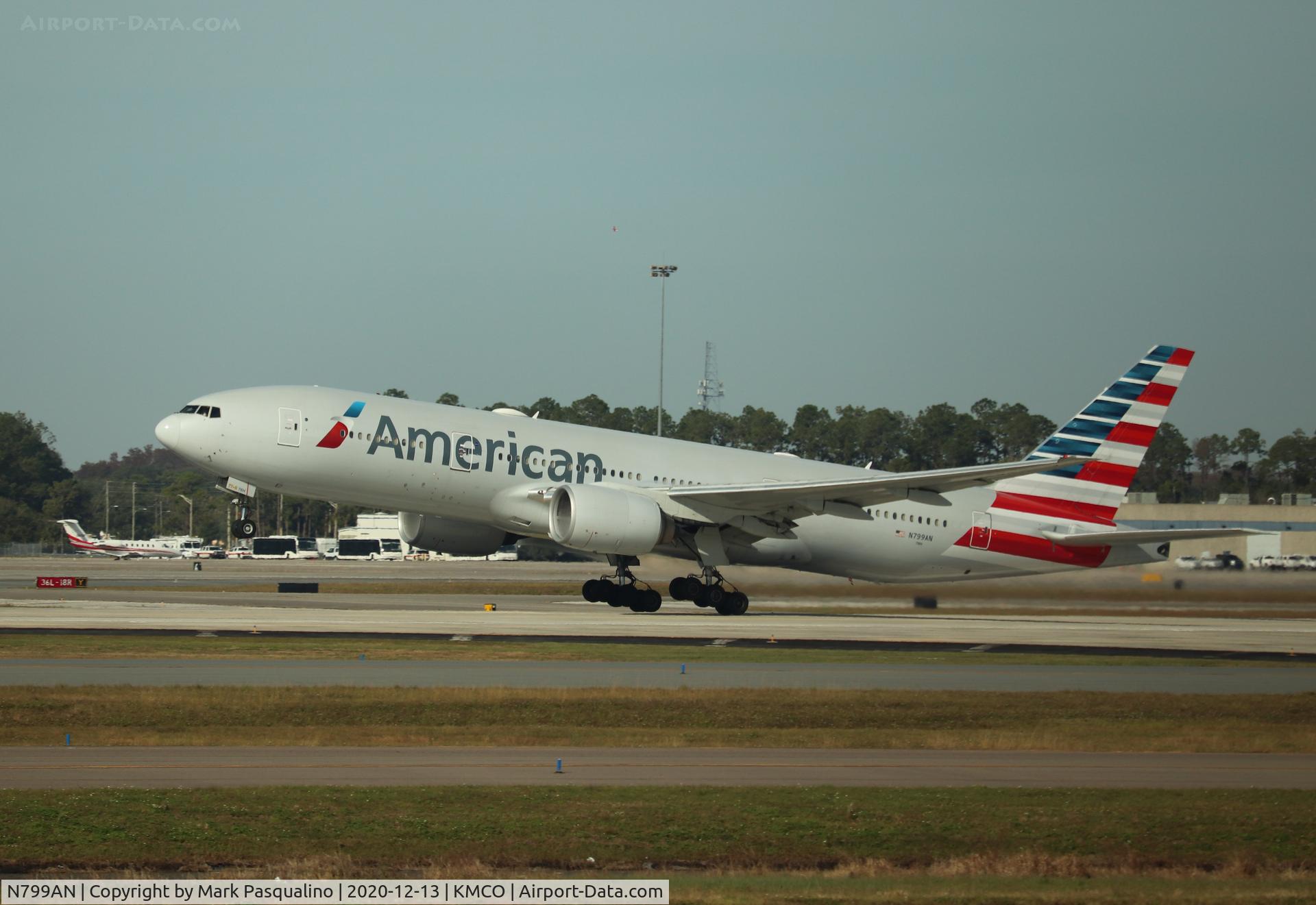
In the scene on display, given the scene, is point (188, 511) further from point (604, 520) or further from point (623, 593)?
point (604, 520)

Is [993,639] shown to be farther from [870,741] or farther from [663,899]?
[663,899]

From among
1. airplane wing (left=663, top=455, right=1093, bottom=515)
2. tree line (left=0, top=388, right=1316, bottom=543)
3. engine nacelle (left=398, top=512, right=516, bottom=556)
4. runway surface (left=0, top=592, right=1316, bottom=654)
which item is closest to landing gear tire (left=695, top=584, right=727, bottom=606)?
runway surface (left=0, top=592, right=1316, bottom=654)

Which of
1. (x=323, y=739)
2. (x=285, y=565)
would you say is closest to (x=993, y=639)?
(x=323, y=739)

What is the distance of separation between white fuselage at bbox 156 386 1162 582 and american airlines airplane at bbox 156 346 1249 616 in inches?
1.9

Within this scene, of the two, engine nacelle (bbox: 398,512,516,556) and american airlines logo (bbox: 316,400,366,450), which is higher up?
american airlines logo (bbox: 316,400,366,450)

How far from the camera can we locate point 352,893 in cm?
948

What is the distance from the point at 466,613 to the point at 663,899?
90.0 feet

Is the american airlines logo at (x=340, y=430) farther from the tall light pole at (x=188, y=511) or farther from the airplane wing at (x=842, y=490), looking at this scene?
the tall light pole at (x=188, y=511)

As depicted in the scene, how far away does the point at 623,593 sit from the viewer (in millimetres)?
38625

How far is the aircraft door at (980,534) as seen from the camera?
4091 cm

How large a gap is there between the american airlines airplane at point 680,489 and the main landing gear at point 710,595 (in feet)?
0.14

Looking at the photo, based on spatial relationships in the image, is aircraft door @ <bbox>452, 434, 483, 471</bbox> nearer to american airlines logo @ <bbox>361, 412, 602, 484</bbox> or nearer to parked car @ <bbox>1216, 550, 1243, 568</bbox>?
american airlines logo @ <bbox>361, 412, 602, 484</bbox>

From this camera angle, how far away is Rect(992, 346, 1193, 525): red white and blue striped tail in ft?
135

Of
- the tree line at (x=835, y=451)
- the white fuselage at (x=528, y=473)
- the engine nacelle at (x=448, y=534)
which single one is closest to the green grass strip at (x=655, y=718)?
the white fuselage at (x=528, y=473)
